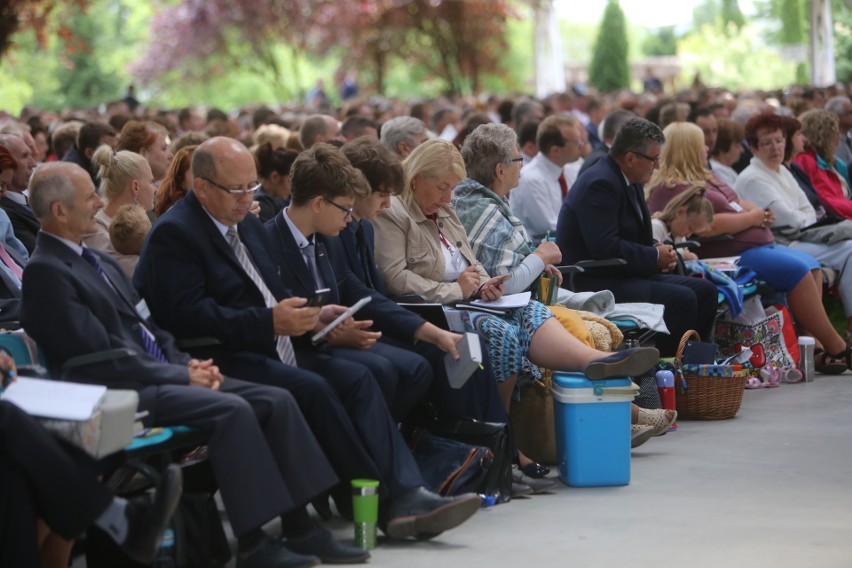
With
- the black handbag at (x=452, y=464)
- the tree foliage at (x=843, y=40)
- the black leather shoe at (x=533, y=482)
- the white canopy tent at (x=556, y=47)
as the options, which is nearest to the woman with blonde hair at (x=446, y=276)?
the black leather shoe at (x=533, y=482)

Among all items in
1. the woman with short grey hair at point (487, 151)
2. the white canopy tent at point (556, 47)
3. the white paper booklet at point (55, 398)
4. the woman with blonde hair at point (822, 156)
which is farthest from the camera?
the white canopy tent at point (556, 47)

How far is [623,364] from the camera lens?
5848 mm

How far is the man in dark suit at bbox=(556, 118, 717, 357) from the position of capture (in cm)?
762

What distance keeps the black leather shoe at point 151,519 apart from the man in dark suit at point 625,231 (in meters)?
3.85

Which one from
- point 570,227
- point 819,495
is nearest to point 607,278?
point 570,227

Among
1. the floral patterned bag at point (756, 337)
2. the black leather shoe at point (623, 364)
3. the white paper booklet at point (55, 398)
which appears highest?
the white paper booklet at point (55, 398)

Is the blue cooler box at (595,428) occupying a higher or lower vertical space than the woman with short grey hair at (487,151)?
lower

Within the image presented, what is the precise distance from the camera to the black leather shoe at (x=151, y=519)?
427cm

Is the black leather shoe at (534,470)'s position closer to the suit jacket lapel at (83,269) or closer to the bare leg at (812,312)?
the suit jacket lapel at (83,269)

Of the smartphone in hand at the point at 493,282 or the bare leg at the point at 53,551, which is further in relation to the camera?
the smartphone in hand at the point at 493,282

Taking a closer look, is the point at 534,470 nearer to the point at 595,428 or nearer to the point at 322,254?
the point at 595,428

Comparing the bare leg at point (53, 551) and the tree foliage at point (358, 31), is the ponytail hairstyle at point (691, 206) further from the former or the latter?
the tree foliage at point (358, 31)

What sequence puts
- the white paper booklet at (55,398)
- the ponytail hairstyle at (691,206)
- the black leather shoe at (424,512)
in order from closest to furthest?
the white paper booklet at (55,398)
the black leather shoe at (424,512)
the ponytail hairstyle at (691,206)

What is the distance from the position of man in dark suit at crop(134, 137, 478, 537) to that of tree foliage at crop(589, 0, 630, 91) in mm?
33312
